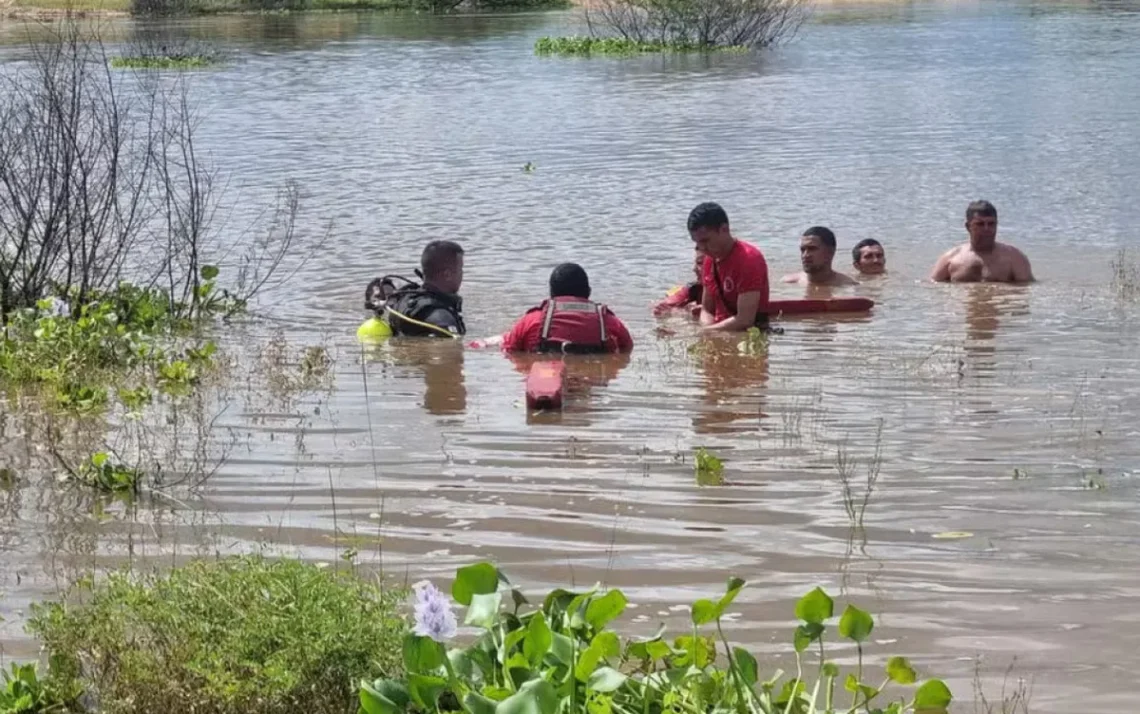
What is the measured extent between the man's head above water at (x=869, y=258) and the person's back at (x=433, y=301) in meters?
4.11

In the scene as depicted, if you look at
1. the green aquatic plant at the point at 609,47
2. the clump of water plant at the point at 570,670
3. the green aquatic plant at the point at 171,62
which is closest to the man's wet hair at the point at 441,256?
the clump of water plant at the point at 570,670

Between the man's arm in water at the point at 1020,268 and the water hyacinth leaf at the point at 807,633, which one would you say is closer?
the water hyacinth leaf at the point at 807,633

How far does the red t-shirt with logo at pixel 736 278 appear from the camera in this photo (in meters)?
11.9

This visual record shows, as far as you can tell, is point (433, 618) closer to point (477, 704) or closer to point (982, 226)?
point (477, 704)

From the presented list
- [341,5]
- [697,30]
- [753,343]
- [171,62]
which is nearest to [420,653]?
[753,343]

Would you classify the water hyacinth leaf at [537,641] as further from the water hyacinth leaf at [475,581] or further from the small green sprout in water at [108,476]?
the small green sprout in water at [108,476]

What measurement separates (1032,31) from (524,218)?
29.8 metres

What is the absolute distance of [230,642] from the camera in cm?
441

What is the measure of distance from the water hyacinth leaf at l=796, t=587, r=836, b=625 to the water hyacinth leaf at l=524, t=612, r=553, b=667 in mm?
655

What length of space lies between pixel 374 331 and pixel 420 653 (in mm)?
7745

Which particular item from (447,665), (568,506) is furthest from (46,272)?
(447,665)

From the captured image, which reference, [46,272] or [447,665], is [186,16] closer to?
[46,272]

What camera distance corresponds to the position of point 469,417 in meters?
8.98

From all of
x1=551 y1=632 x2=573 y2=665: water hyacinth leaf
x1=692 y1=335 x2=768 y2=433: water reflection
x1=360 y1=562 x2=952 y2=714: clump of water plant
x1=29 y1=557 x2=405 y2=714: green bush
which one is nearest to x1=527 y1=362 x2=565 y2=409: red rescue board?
x1=692 y1=335 x2=768 y2=433: water reflection
